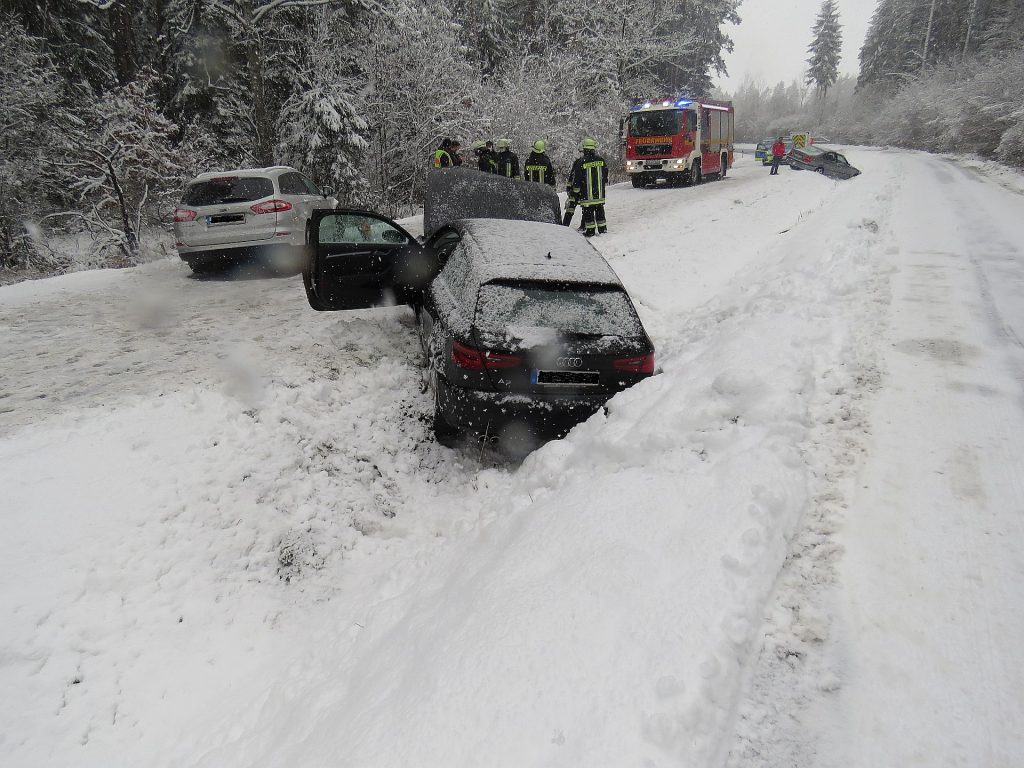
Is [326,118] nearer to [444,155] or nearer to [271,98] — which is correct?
[271,98]

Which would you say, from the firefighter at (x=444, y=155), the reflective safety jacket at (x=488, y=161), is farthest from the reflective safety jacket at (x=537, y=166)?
the firefighter at (x=444, y=155)

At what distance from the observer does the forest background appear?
504 inches

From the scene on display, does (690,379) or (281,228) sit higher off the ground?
(281,228)

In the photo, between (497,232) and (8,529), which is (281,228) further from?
(8,529)

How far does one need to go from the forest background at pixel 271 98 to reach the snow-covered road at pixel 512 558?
31.7ft

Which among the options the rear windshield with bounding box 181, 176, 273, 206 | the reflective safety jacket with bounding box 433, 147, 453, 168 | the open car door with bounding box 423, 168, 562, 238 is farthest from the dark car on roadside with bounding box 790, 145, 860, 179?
the rear windshield with bounding box 181, 176, 273, 206

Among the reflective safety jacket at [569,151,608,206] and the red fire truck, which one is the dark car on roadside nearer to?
the red fire truck

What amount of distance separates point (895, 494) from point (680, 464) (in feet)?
3.99

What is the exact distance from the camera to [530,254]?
4699 millimetres

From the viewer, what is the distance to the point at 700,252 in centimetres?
1023

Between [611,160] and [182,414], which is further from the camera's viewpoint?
[611,160]

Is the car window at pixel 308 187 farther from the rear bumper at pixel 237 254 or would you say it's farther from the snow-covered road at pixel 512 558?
the snow-covered road at pixel 512 558

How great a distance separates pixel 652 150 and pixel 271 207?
15308mm

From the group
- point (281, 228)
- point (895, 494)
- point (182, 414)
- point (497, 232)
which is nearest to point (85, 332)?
point (182, 414)
